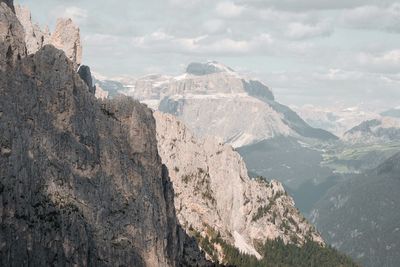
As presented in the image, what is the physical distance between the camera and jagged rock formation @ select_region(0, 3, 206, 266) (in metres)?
118

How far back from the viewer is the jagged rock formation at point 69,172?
389ft

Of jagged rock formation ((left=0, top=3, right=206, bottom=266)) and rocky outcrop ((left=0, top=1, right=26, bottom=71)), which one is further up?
rocky outcrop ((left=0, top=1, right=26, bottom=71))

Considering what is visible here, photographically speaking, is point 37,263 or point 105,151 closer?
point 37,263

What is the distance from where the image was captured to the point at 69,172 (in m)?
128

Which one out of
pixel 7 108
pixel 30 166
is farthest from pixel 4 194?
pixel 7 108

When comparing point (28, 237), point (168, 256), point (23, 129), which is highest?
point (23, 129)

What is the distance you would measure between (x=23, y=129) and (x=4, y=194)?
13.4 m

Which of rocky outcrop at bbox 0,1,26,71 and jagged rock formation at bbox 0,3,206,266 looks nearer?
jagged rock formation at bbox 0,3,206,266

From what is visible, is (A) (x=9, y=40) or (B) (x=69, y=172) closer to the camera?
(B) (x=69, y=172)

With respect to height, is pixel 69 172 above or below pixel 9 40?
below

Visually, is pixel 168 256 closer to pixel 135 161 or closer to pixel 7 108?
pixel 135 161

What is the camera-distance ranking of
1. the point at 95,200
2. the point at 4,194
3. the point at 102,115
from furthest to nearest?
the point at 102,115
the point at 95,200
the point at 4,194

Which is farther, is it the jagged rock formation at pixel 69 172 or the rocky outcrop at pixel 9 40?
the rocky outcrop at pixel 9 40

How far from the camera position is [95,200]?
130m
